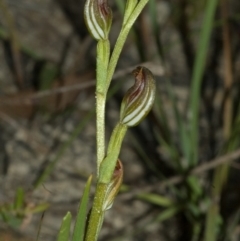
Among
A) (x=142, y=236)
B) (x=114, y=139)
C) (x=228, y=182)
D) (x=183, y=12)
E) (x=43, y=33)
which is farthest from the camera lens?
(x=183, y=12)

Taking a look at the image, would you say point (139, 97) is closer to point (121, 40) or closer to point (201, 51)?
point (121, 40)

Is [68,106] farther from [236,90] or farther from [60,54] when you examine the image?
[236,90]

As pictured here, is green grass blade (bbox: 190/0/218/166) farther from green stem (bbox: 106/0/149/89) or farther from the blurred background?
green stem (bbox: 106/0/149/89)

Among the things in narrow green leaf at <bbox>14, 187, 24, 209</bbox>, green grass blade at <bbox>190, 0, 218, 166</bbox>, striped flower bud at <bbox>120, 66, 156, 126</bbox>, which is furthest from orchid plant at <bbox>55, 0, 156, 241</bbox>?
green grass blade at <bbox>190, 0, 218, 166</bbox>

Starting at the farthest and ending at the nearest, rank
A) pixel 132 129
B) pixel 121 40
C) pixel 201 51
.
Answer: pixel 132 129, pixel 201 51, pixel 121 40

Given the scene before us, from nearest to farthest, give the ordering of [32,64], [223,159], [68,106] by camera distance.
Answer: [223,159] → [68,106] → [32,64]

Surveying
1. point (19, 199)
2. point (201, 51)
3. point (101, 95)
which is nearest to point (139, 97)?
point (101, 95)

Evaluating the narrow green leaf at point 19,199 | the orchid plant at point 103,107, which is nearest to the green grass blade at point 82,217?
the orchid plant at point 103,107

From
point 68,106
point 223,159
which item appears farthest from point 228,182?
point 68,106
